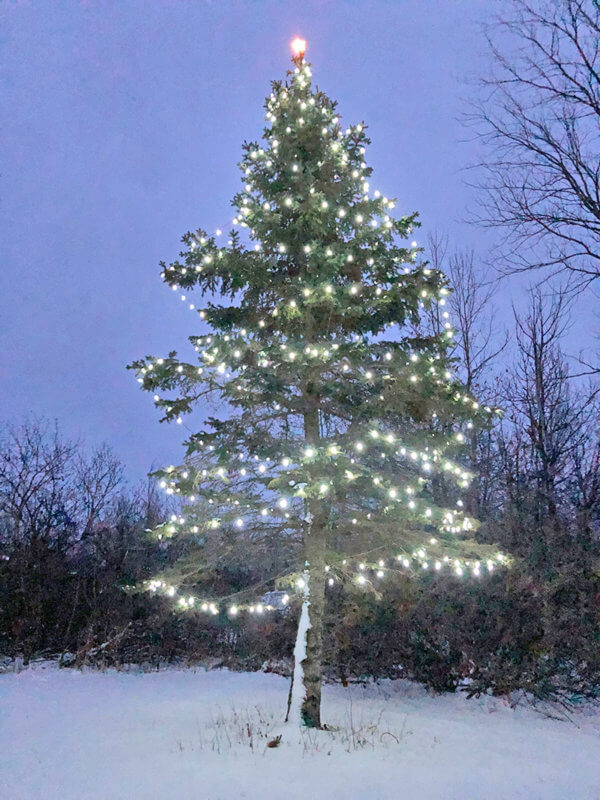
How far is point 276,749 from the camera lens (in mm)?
5480

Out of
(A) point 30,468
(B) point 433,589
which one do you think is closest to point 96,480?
(A) point 30,468

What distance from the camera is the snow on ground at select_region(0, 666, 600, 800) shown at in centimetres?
448

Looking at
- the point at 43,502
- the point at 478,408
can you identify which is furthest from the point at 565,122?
the point at 43,502

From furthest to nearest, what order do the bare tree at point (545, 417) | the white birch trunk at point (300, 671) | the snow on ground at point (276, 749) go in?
the bare tree at point (545, 417) < the white birch trunk at point (300, 671) < the snow on ground at point (276, 749)

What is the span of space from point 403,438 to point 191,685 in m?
6.48

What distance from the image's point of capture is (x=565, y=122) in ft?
20.0

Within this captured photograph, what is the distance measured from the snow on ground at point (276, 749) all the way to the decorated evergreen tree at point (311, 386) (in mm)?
1038

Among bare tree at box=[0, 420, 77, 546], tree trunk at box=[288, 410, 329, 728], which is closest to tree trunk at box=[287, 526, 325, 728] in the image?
tree trunk at box=[288, 410, 329, 728]

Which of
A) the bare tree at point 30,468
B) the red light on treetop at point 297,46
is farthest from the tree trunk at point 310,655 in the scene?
the bare tree at point 30,468

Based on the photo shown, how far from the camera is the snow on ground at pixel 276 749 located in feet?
14.7

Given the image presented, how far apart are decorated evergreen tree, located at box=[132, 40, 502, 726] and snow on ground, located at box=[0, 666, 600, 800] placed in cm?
104

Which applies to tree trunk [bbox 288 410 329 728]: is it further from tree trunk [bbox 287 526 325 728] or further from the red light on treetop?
the red light on treetop

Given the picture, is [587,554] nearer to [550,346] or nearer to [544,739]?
[544,739]

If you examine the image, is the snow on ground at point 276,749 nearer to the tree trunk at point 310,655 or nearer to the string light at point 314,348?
the tree trunk at point 310,655
